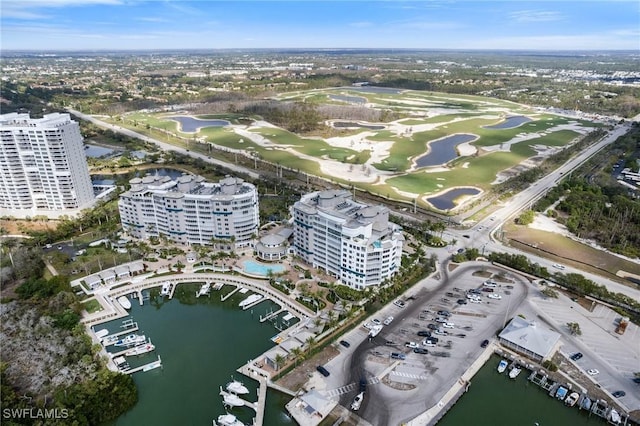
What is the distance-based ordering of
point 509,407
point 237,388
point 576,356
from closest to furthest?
point 509,407
point 237,388
point 576,356

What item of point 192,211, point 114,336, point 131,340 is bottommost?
point 114,336

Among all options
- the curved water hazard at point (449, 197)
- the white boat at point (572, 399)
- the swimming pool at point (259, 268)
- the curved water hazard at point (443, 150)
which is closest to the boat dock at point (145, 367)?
the swimming pool at point (259, 268)

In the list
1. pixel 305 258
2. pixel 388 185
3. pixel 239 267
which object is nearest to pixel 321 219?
pixel 305 258

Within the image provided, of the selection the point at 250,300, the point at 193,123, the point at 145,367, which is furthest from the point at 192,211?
the point at 193,123

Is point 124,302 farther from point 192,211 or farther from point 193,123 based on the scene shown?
point 193,123

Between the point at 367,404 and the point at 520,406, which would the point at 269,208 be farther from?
the point at 520,406

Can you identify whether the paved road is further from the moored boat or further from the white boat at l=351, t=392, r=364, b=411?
the white boat at l=351, t=392, r=364, b=411
